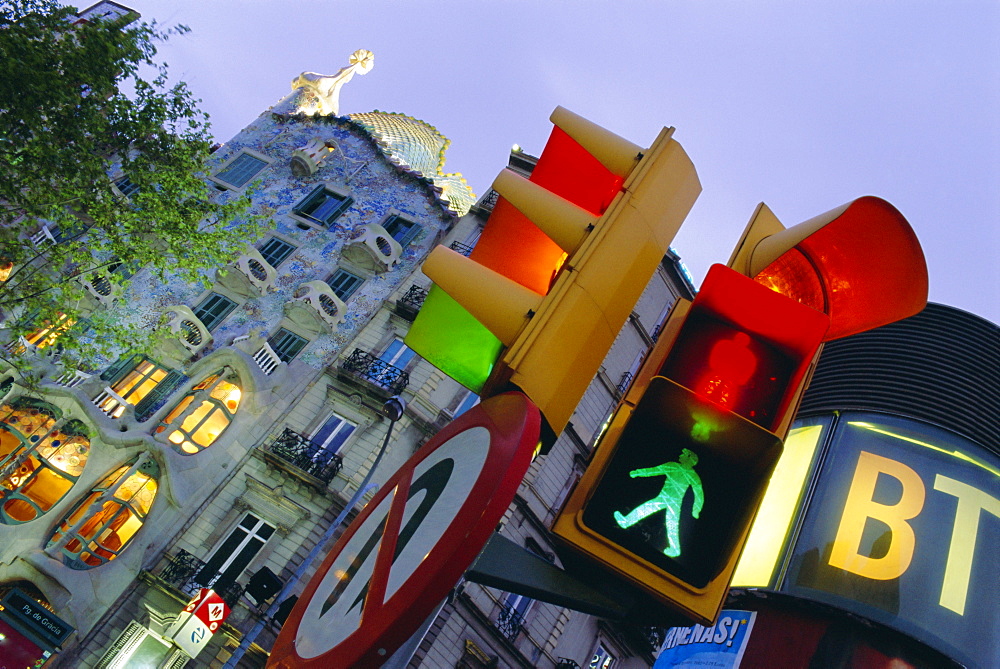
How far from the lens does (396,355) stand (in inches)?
898

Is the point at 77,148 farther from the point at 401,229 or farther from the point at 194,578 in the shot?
the point at 401,229

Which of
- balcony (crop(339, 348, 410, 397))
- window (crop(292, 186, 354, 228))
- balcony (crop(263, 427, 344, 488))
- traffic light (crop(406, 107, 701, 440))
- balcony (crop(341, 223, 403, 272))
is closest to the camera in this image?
traffic light (crop(406, 107, 701, 440))

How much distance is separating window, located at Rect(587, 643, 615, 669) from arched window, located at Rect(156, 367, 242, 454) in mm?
14718

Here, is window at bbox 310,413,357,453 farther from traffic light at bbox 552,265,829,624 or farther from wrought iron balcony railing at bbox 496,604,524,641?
traffic light at bbox 552,265,829,624

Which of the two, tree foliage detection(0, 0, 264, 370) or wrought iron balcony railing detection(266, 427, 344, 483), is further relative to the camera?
wrought iron balcony railing detection(266, 427, 344, 483)

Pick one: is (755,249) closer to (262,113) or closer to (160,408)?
(160,408)

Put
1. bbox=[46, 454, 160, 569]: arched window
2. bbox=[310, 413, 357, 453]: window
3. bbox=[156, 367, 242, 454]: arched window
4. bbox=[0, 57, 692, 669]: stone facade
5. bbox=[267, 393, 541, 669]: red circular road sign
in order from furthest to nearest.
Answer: bbox=[310, 413, 357, 453]: window, bbox=[156, 367, 242, 454]: arched window, bbox=[0, 57, 692, 669]: stone facade, bbox=[46, 454, 160, 569]: arched window, bbox=[267, 393, 541, 669]: red circular road sign

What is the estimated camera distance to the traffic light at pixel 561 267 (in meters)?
4.26

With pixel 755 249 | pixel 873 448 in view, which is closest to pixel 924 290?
pixel 755 249

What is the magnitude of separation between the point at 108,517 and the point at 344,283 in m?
11.1

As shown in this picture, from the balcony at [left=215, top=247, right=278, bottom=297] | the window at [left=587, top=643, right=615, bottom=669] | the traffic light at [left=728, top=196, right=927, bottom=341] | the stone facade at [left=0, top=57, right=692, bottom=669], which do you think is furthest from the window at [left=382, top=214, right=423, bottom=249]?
the traffic light at [left=728, top=196, right=927, bottom=341]

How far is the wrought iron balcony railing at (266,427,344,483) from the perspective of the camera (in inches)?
755

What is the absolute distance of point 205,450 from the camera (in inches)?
738

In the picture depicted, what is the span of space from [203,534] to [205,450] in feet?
7.93
